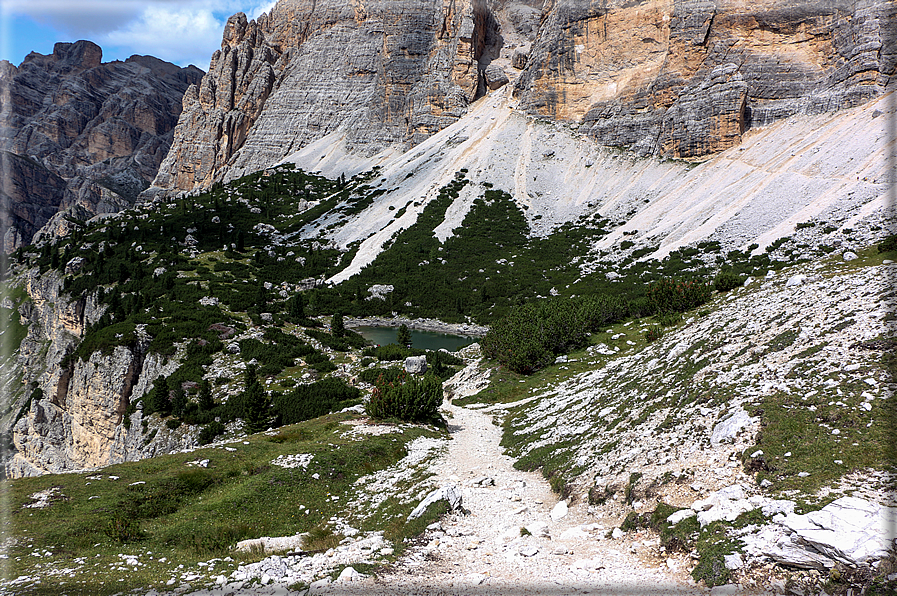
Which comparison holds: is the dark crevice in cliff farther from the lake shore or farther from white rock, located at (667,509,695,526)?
white rock, located at (667,509,695,526)

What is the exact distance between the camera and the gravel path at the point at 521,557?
7.52 m

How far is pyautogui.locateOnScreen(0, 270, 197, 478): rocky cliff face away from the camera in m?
31.2

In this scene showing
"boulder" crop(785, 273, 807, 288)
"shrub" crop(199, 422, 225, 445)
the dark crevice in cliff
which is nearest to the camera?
"boulder" crop(785, 273, 807, 288)

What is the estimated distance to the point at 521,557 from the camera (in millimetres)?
8609

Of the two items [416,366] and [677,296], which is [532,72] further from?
[416,366]

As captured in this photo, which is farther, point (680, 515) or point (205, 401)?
point (205, 401)

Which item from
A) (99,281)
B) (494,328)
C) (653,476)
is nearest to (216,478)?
(653,476)

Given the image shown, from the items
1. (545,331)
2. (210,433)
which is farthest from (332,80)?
(210,433)

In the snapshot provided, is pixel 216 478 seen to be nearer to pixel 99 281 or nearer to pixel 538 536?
pixel 538 536

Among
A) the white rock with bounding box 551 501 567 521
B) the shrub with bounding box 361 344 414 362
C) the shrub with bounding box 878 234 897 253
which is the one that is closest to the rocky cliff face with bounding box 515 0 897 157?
the shrub with bounding box 878 234 897 253

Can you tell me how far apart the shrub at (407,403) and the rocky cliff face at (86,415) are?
12773 millimetres

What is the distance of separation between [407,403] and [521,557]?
536 inches

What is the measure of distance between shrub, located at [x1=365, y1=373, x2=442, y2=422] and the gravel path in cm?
950

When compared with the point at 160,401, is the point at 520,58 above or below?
above
